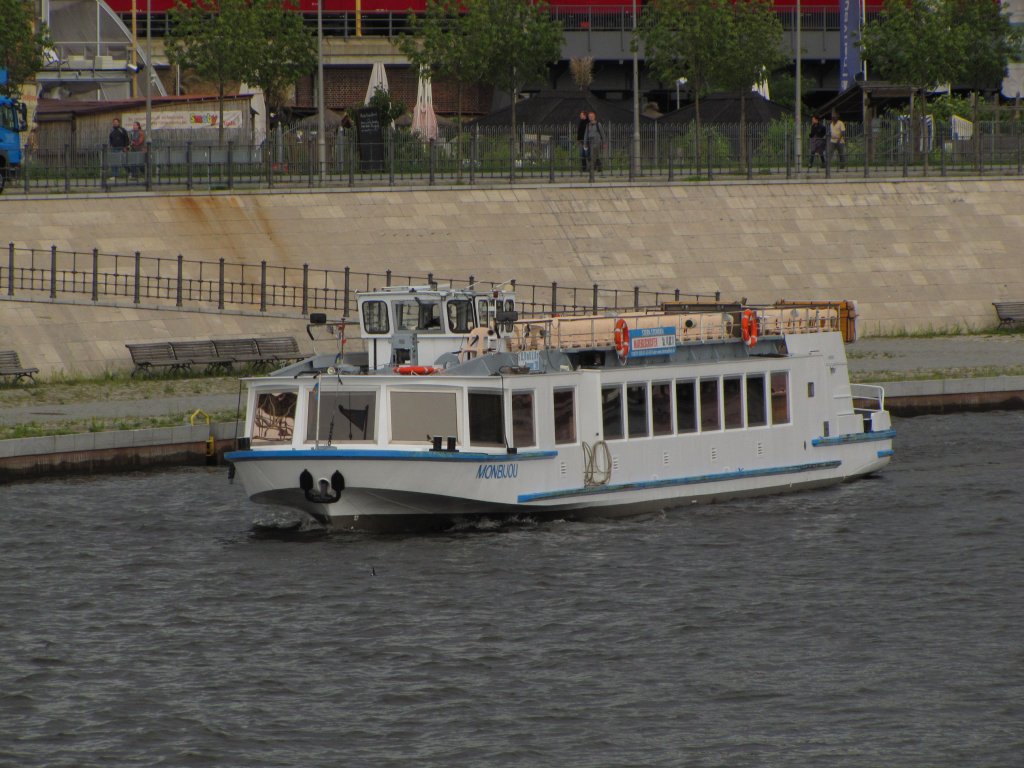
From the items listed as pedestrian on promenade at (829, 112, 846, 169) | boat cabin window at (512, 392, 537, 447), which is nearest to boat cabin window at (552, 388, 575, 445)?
boat cabin window at (512, 392, 537, 447)

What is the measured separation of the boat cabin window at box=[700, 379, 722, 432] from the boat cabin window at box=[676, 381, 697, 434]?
15 centimetres

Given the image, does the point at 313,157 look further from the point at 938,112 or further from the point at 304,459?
the point at 938,112

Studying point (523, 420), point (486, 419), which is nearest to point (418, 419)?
point (486, 419)

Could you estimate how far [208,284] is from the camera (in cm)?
4116

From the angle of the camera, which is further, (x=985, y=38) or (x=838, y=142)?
(x=985, y=38)

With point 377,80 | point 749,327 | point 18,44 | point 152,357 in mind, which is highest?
point 377,80

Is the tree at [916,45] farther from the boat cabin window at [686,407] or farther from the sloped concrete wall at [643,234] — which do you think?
the boat cabin window at [686,407]

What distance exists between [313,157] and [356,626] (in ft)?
90.0

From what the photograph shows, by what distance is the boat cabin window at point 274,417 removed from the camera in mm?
25359

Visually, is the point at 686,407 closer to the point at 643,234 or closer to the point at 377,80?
the point at 643,234

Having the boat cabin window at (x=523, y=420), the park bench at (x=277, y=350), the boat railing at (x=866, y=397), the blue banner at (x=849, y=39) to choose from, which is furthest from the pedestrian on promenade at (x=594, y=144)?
the boat cabin window at (x=523, y=420)

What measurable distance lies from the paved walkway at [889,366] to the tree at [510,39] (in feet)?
59.3

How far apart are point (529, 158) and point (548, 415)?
2382cm

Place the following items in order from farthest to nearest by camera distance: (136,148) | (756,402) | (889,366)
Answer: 1. (136,148)
2. (889,366)
3. (756,402)
